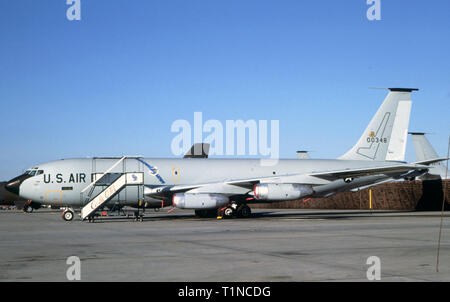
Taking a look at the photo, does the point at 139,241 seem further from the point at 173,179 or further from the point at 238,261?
the point at 173,179

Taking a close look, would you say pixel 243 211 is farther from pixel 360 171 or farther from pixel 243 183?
pixel 360 171

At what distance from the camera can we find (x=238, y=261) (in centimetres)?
1174

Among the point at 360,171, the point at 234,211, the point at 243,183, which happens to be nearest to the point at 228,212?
the point at 234,211

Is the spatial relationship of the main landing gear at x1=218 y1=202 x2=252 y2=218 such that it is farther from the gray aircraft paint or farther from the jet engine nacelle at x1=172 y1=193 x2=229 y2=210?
the jet engine nacelle at x1=172 y1=193 x2=229 y2=210

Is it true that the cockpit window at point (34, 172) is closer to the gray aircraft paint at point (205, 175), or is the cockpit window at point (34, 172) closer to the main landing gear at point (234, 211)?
the gray aircraft paint at point (205, 175)

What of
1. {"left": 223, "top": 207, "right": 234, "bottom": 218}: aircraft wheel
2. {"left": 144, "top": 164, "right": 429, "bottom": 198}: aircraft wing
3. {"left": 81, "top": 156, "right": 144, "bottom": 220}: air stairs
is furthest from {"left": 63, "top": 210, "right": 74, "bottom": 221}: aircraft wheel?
{"left": 223, "top": 207, "right": 234, "bottom": 218}: aircraft wheel

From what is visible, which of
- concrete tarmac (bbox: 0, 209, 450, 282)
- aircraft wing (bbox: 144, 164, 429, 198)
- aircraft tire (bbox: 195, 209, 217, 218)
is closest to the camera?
concrete tarmac (bbox: 0, 209, 450, 282)

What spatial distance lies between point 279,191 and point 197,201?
192 inches

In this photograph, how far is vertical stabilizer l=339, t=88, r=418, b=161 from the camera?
36.6 m

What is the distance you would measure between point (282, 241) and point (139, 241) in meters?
4.65

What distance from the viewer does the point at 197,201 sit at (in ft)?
95.4

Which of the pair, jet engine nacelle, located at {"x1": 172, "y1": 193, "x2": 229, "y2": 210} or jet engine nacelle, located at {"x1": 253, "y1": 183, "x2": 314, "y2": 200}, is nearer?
jet engine nacelle, located at {"x1": 172, "y1": 193, "x2": 229, "y2": 210}

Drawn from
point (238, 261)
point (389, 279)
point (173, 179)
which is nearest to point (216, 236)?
point (238, 261)
